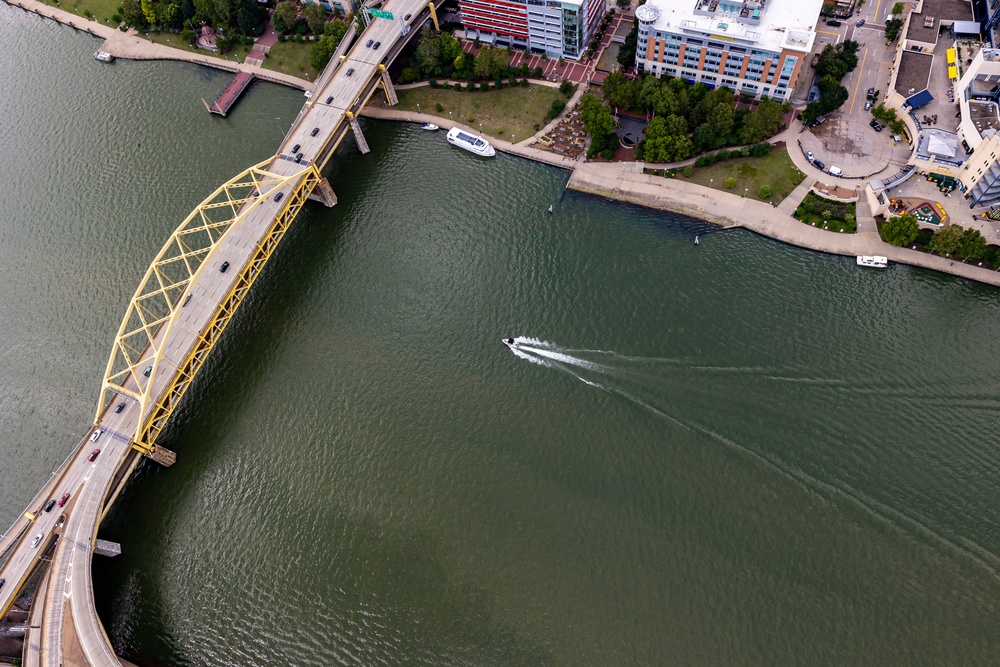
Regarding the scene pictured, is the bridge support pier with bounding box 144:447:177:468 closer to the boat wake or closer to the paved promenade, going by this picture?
the boat wake

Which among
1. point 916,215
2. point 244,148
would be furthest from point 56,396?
point 916,215

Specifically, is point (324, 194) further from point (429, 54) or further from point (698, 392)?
point (698, 392)

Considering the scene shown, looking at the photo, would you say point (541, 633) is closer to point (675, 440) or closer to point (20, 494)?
point (675, 440)

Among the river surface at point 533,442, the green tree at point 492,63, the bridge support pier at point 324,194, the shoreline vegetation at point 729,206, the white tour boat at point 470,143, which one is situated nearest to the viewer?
the river surface at point 533,442

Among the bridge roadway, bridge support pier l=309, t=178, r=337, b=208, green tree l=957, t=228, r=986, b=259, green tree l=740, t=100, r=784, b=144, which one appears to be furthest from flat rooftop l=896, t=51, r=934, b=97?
bridge support pier l=309, t=178, r=337, b=208

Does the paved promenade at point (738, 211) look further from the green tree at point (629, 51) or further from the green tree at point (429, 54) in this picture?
the green tree at point (429, 54)

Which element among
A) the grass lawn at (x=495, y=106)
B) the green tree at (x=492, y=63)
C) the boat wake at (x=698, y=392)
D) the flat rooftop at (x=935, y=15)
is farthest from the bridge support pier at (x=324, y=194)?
the flat rooftop at (x=935, y=15)

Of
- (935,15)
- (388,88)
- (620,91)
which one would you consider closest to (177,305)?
(388,88)
